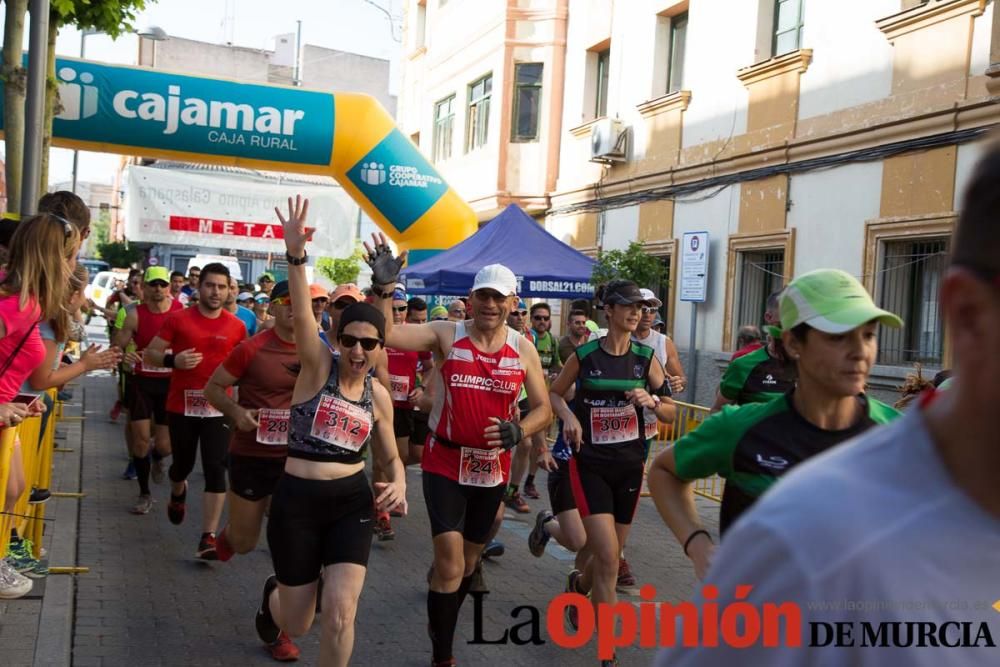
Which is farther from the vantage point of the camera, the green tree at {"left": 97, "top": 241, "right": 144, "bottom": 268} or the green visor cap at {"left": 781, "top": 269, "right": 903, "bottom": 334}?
the green tree at {"left": 97, "top": 241, "right": 144, "bottom": 268}

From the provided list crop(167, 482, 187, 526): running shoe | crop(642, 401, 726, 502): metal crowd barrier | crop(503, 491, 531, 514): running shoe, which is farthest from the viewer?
crop(642, 401, 726, 502): metal crowd barrier

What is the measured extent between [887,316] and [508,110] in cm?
2115

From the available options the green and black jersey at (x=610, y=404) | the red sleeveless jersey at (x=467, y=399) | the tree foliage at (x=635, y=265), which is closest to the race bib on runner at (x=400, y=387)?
the green and black jersey at (x=610, y=404)

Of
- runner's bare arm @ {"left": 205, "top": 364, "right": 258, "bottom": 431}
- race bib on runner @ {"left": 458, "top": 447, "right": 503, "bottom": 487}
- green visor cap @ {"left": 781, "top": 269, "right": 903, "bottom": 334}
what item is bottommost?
race bib on runner @ {"left": 458, "top": 447, "right": 503, "bottom": 487}

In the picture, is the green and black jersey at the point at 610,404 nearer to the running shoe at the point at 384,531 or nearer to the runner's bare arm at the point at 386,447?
the runner's bare arm at the point at 386,447

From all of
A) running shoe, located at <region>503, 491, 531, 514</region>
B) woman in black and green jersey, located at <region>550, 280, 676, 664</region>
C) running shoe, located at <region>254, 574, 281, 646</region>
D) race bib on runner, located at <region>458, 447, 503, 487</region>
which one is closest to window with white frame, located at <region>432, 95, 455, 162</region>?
running shoe, located at <region>503, 491, 531, 514</region>

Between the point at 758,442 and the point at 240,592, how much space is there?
4.51m

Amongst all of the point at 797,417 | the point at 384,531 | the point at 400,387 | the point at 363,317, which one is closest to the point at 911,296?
the point at 400,387

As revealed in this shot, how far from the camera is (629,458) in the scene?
6.38 metres

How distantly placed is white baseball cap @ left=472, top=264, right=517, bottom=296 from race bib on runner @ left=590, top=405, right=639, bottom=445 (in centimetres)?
109

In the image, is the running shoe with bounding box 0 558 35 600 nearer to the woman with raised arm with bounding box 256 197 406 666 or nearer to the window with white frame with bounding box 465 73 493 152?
the woman with raised arm with bounding box 256 197 406 666

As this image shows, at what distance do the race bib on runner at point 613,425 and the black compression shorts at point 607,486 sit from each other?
0.16m

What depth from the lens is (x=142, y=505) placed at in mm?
9336

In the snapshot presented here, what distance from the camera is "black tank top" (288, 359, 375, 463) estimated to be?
4.95 m
